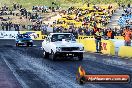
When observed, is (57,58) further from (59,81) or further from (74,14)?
(74,14)

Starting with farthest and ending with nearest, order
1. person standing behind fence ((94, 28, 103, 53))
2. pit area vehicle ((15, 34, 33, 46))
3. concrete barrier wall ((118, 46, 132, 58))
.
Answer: pit area vehicle ((15, 34, 33, 46)) → person standing behind fence ((94, 28, 103, 53)) → concrete barrier wall ((118, 46, 132, 58))

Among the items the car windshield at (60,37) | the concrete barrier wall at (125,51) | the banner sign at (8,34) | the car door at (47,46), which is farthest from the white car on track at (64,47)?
the banner sign at (8,34)

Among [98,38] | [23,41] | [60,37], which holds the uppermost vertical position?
[60,37]

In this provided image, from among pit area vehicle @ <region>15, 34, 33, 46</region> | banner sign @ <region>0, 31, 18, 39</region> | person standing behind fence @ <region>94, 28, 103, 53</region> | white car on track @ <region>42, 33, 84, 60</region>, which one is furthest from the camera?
banner sign @ <region>0, 31, 18, 39</region>

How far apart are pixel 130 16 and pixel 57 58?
→ 39612mm

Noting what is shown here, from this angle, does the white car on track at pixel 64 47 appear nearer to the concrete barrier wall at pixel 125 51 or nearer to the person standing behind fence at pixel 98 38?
the concrete barrier wall at pixel 125 51

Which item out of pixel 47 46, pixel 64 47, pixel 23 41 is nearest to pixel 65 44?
pixel 64 47

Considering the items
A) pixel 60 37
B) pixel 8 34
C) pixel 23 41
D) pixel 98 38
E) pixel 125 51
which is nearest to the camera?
pixel 60 37

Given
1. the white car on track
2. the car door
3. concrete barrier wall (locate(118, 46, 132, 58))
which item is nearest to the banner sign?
concrete barrier wall (locate(118, 46, 132, 58))

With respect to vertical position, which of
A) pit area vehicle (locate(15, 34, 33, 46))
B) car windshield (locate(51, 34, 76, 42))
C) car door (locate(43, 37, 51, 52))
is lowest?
pit area vehicle (locate(15, 34, 33, 46))

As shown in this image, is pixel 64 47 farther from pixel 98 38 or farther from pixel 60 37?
pixel 98 38

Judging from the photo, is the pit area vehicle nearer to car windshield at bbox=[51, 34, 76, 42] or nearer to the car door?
the car door

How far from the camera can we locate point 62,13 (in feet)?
241

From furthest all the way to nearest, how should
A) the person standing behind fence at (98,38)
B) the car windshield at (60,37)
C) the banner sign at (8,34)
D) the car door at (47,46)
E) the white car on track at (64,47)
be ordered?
the banner sign at (8,34)
the person standing behind fence at (98,38)
the car door at (47,46)
the car windshield at (60,37)
the white car on track at (64,47)
